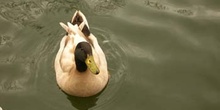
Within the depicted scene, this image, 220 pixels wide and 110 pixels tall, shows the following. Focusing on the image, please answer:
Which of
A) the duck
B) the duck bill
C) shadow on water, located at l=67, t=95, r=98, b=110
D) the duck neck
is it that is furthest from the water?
the duck bill

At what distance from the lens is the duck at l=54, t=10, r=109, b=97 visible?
8.10m

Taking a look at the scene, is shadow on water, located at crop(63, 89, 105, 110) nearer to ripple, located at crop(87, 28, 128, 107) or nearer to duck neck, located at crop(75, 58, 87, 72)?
ripple, located at crop(87, 28, 128, 107)

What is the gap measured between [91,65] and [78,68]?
0.55m

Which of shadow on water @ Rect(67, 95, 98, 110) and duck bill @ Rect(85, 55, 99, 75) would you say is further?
shadow on water @ Rect(67, 95, 98, 110)

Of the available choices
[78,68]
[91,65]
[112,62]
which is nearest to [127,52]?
[112,62]

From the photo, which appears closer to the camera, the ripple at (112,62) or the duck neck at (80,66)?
the duck neck at (80,66)

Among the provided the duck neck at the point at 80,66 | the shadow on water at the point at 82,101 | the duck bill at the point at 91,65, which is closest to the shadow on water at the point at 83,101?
the shadow on water at the point at 82,101

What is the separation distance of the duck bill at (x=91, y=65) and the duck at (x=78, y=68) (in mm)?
83

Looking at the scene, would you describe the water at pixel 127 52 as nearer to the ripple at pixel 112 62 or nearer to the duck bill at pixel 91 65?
the ripple at pixel 112 62

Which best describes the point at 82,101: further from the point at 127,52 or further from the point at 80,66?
the point at 127,52

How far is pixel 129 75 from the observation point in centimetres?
879

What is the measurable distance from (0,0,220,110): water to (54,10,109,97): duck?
0.63 ft

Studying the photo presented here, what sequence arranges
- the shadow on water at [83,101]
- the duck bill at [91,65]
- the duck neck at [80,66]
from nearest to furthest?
the duck bill at [91,65], the duck neck at [80,66], the shadow on water at [83,101]

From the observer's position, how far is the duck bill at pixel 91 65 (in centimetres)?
762
